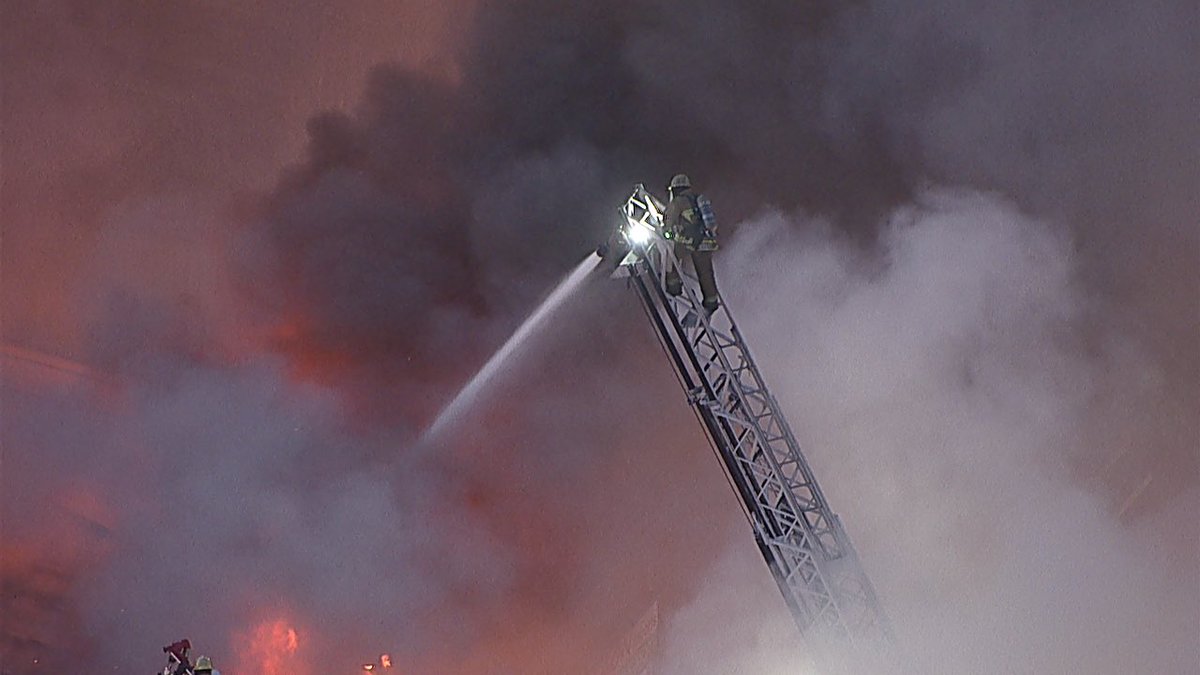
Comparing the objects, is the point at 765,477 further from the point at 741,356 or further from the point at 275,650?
the point at 275,650

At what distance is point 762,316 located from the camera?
41.2ft

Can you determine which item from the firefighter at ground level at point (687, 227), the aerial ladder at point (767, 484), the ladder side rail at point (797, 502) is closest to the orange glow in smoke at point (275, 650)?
the aerial ladder at point (767, 484)

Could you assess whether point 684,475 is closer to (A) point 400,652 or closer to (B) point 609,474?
(B) point 609,474

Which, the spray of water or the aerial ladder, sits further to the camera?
the spray of water

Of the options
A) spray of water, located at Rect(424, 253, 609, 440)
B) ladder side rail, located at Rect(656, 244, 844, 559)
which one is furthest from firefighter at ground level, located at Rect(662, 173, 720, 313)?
spray of water, located at Rect(424, 253, 609, 440)

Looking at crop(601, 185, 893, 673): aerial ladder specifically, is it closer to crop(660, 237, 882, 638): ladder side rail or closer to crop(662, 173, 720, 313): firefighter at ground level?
crop(660, 237, 882, 638): ladder side rail

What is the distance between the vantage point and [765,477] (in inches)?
264

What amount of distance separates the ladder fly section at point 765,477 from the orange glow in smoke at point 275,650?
14.9m

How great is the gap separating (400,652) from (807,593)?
567 inches

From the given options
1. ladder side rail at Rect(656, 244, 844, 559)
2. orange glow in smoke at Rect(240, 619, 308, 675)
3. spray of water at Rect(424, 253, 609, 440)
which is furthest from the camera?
spray of water at Rect(424, 253, 609, 440)

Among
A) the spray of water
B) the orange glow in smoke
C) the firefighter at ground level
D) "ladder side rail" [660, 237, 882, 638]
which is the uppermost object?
the spray of water

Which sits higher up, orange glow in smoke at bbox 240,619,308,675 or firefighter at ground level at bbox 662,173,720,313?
orange glow in smoke at bbox 240,619,308,675

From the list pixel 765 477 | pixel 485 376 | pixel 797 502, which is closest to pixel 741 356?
pixel 765 477

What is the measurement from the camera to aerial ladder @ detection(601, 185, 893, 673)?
6520mm
